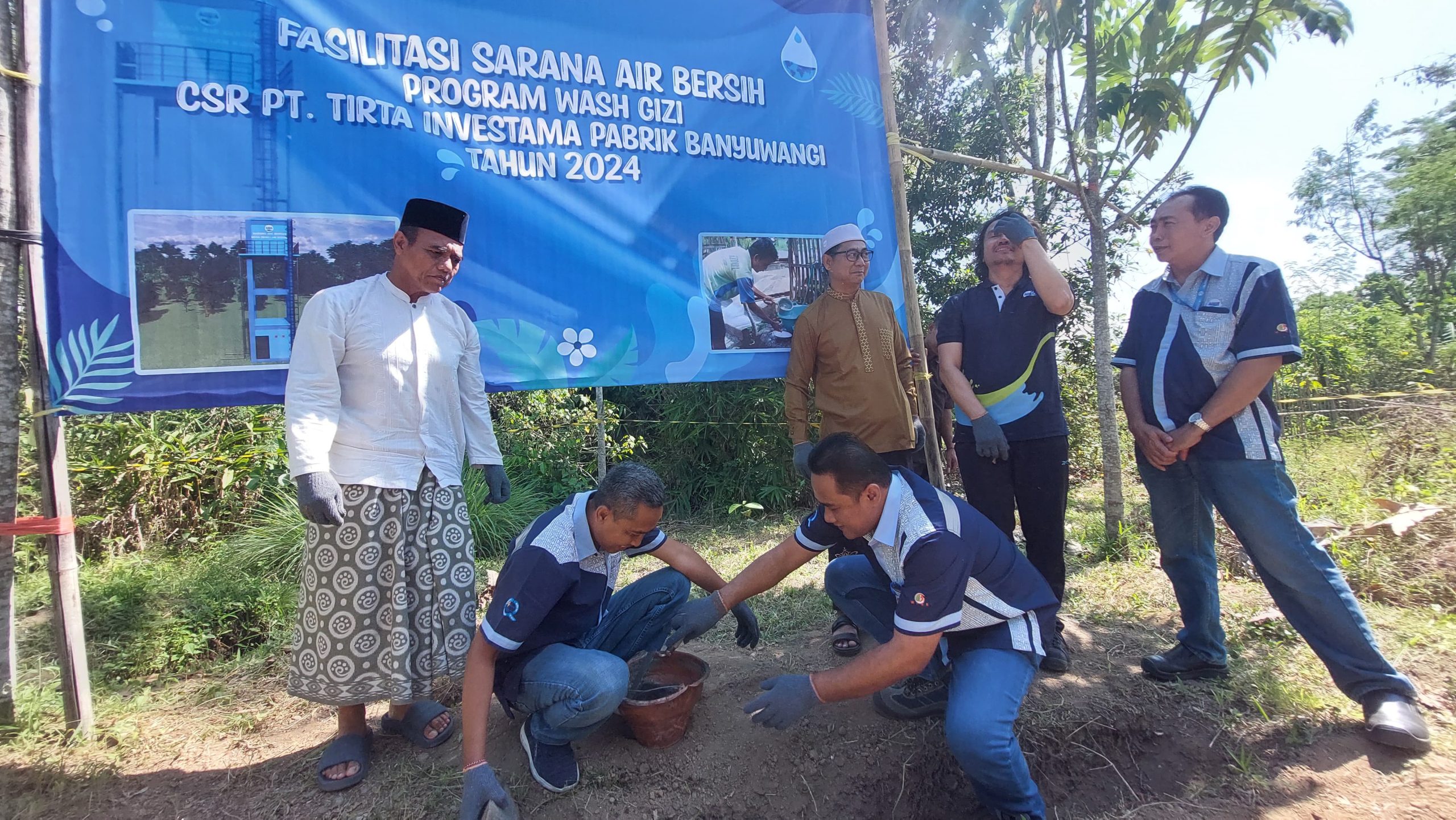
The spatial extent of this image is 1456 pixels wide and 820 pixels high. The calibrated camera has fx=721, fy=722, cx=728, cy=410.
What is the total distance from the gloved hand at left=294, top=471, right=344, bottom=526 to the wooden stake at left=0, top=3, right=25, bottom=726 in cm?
111

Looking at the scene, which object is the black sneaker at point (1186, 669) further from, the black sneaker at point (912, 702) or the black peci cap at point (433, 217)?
the black peci cap at point (433, 217)

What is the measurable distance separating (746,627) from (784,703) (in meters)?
0.57

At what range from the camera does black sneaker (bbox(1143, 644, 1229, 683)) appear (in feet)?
8.94

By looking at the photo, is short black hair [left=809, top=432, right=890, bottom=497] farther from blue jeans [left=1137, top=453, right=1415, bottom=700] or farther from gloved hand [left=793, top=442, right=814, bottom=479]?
blue jeans [left=1137, top=453, right=1415, bottom=700]

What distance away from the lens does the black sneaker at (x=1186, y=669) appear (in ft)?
8.94

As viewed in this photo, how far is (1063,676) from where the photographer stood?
2809 mm

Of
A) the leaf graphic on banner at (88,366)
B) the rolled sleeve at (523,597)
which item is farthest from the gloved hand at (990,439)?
the leaf graphic on banner at (88,366)

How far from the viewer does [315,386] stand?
2.12m

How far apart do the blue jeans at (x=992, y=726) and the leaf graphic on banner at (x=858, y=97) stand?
2493 millimetres

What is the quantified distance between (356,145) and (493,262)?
0.62m

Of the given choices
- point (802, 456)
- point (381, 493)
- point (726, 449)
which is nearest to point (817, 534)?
point (802, 456)

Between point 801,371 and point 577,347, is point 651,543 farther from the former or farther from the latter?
point 801,371

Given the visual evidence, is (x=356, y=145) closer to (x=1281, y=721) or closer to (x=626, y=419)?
(x=1281, y=721)

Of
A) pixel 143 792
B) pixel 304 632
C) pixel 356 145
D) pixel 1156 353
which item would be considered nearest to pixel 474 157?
pixel 356 145
